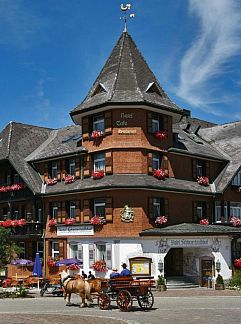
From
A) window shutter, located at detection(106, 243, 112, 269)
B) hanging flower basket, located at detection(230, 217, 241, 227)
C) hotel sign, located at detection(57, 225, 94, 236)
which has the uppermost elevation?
hanging flower basket, located at detection(230, 217, 241, 227)

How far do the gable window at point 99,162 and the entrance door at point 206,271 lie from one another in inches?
375

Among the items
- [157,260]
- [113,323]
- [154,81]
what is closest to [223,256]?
[157,260]

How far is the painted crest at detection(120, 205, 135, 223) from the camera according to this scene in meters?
36.9

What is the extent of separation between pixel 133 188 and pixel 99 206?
3.42m

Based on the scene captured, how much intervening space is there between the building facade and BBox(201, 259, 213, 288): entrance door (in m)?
0.07

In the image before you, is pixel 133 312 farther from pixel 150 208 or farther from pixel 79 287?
pixel 150 208

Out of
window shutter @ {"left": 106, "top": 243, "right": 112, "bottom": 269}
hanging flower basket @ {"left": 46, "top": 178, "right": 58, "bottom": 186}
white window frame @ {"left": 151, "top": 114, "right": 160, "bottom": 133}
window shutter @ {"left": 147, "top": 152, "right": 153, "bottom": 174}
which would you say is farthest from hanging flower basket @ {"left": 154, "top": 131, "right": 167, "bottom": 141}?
hanging flower basket @ {"left": 46, "top": 178, "right": 58, "bottom": 186}

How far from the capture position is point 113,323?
59.8ft

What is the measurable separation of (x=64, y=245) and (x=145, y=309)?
1831cm

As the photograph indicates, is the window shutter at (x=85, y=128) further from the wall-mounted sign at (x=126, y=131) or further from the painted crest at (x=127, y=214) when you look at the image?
the painted crest at (x=127, y=214)

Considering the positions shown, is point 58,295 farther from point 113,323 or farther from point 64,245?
point 113,323

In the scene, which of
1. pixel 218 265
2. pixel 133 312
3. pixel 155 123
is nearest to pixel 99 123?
pixel 155 123

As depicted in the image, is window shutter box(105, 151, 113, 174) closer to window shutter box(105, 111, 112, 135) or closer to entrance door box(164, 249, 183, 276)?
window shutter box(105, 111, 112, 135)

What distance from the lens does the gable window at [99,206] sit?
3841 cm
